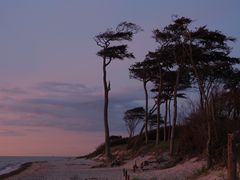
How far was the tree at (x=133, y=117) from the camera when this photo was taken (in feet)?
245

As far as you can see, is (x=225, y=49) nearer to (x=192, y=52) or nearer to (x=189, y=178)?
(x=192, y=52)

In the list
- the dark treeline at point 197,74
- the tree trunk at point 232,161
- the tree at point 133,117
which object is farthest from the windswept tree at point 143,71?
the tree trunk at point 232,161

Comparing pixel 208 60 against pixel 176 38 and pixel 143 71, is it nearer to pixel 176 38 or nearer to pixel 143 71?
pixel 176 38

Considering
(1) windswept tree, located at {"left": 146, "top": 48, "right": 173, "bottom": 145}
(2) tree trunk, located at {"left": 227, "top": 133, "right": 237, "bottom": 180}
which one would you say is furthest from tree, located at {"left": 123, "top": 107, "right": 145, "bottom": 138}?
(2) tree trunk, located at {"left": 227, "top": 133, "right": 237, "bottom": 180}

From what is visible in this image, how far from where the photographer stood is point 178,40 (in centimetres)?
3525

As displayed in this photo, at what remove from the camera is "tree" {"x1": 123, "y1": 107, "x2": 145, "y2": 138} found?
7481 centimetres

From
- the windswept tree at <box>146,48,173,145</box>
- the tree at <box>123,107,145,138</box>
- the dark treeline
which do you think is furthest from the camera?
the tree at <box>123,107,145,138</box>

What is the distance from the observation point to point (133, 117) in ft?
249

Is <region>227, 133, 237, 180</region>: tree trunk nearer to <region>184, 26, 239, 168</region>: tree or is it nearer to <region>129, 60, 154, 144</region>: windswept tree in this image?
<region>184, 26, 239, 168</region>: tree

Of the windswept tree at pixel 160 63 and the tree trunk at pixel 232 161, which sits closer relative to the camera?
the tree trunk at pixel 232 161

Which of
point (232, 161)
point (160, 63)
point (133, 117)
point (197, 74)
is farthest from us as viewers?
point (133, 117)

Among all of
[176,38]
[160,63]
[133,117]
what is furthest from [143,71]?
[133,117]

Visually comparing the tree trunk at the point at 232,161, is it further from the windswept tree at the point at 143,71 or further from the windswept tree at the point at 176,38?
the windswept tree at the point at 143,71

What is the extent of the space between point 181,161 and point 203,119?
3.59 meters
